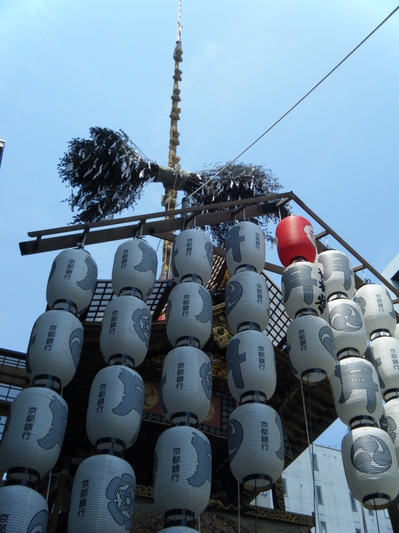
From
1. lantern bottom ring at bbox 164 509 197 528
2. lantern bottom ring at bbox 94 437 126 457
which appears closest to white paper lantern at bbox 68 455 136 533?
lantern bottom ring at bbox 94 437 126 457

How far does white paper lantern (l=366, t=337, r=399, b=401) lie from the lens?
7969 mm

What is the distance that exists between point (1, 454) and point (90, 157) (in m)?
8.50

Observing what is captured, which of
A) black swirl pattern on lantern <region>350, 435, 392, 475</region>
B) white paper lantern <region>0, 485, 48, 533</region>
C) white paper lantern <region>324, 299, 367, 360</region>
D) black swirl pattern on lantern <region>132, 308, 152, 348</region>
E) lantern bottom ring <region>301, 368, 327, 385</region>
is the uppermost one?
white paper lantern <region>324, 299, 367, 360</region>

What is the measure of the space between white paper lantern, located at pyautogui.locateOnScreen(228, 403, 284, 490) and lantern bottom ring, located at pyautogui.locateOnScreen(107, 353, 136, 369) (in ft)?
4.71

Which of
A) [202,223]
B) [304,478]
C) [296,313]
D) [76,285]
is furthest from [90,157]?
[304,478]

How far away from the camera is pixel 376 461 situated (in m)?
6.46

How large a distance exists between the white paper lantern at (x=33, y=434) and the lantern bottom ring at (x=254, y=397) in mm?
2104

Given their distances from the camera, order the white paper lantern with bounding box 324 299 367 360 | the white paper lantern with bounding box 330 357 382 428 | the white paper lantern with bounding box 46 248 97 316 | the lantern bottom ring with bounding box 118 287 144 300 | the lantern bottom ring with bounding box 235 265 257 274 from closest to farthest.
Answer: the white paper lantern with bounding box 330 357 382 428 < the white paper lantern with bounding box 46 248 97 316 < the lantern bottom ring with bounding box 118 287 144 300 < the white paper lantern with bounding box 324 299 367 360 < the lantern bottom ring with bounding box 235 265 257 274

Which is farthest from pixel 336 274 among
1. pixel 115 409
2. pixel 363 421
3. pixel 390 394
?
pixel 115 409

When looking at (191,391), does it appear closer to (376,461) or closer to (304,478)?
(376,461)

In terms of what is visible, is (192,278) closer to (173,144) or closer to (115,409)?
(115,409)

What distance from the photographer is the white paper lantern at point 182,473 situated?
5.64 metres

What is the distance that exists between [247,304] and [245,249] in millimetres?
1136

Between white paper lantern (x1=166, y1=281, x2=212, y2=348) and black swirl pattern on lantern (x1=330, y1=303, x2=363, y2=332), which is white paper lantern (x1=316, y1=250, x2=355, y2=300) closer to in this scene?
black swirl pattern on lantern (x1=330, y1=303, x2=363, y2=332)
